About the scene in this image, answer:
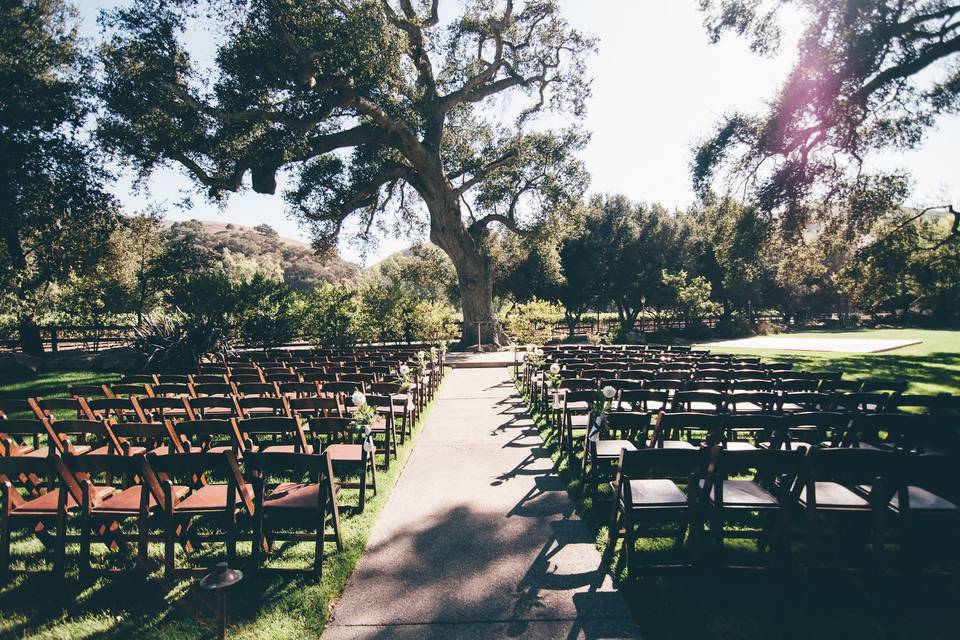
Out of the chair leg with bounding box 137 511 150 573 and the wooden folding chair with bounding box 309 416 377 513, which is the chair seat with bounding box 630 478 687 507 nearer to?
the wooden folding chair with bounding box 309 416 377 513

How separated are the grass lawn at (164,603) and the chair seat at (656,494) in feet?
8.17

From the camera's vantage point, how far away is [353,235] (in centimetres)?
2661

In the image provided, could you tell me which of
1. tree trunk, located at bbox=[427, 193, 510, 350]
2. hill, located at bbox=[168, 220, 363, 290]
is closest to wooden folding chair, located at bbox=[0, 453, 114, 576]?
tree trunk, located at bbox=[427, 193, 510, 350]

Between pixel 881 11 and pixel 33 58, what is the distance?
32186 millimetres

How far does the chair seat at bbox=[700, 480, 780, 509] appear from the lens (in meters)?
3.79

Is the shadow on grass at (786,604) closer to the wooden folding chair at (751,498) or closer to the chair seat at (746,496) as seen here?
the wooden folding chair at (751,498)

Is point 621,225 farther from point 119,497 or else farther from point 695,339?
point 119,497

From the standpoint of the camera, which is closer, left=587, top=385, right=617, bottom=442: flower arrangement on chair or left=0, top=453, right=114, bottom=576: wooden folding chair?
left=0, top=453, right=114, bottom=576: wooden folding chair

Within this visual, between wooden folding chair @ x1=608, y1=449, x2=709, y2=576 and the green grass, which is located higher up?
wooden folding chair @ x1=608, y1=449, x2=709, y2=576

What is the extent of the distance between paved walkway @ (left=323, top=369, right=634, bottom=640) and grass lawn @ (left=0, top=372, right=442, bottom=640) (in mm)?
233

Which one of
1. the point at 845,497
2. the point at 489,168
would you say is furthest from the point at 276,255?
the point at 845,497

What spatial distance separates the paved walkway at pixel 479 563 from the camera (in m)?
3.10

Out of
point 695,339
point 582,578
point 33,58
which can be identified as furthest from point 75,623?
point 695,339

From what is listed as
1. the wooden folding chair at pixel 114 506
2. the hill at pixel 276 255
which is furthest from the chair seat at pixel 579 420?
the hill at pixel 276 255
